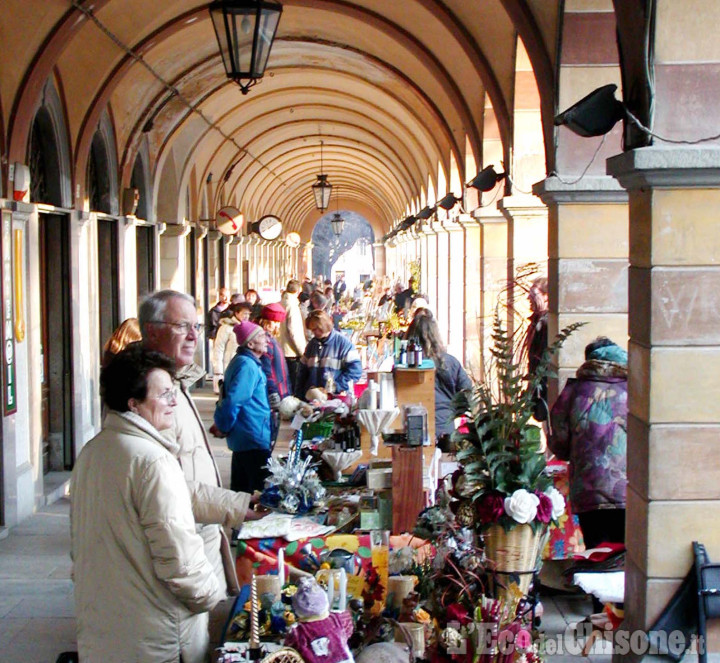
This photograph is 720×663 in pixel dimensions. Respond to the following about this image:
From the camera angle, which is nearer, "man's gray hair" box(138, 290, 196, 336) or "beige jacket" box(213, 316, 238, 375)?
"man's gray hair" box(138, 290, 196, 336)

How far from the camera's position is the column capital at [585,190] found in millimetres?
6496

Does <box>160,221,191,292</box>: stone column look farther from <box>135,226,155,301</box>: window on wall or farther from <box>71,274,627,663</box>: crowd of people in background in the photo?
<box>71,274,627,663</box>: crowd of people in background

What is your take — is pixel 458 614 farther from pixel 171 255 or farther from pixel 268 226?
pixel 268 226

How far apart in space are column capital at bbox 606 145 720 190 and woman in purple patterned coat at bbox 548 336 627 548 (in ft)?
4.28

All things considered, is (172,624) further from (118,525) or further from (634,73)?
(634,73)

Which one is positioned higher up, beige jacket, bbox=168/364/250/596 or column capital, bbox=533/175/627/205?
column capital, bbox=533/175/627/205

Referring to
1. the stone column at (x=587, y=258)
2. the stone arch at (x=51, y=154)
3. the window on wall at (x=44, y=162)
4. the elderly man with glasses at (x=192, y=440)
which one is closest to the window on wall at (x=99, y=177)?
the stone arch at (x=51, y=154)

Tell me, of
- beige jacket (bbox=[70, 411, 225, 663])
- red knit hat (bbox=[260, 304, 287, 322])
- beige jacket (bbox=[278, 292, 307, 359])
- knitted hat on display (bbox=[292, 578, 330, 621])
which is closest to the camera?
beige jacket (bbox=[70, 411, 225, 663])

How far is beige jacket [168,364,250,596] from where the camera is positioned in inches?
150

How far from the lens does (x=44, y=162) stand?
30.7ft

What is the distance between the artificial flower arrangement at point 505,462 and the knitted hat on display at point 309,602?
79 centimetres

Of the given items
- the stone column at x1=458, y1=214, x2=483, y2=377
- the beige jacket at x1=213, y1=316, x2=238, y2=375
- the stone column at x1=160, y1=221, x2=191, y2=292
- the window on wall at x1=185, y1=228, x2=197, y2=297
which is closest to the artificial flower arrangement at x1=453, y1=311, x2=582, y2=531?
the beige jacket at x1=213, y1=316, x2=238, y2=375

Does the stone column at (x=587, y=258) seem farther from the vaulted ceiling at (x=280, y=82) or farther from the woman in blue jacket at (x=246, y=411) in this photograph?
the woman in blue jacket at (x=246, y=411)

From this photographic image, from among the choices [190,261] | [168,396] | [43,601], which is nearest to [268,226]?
[190,261]
